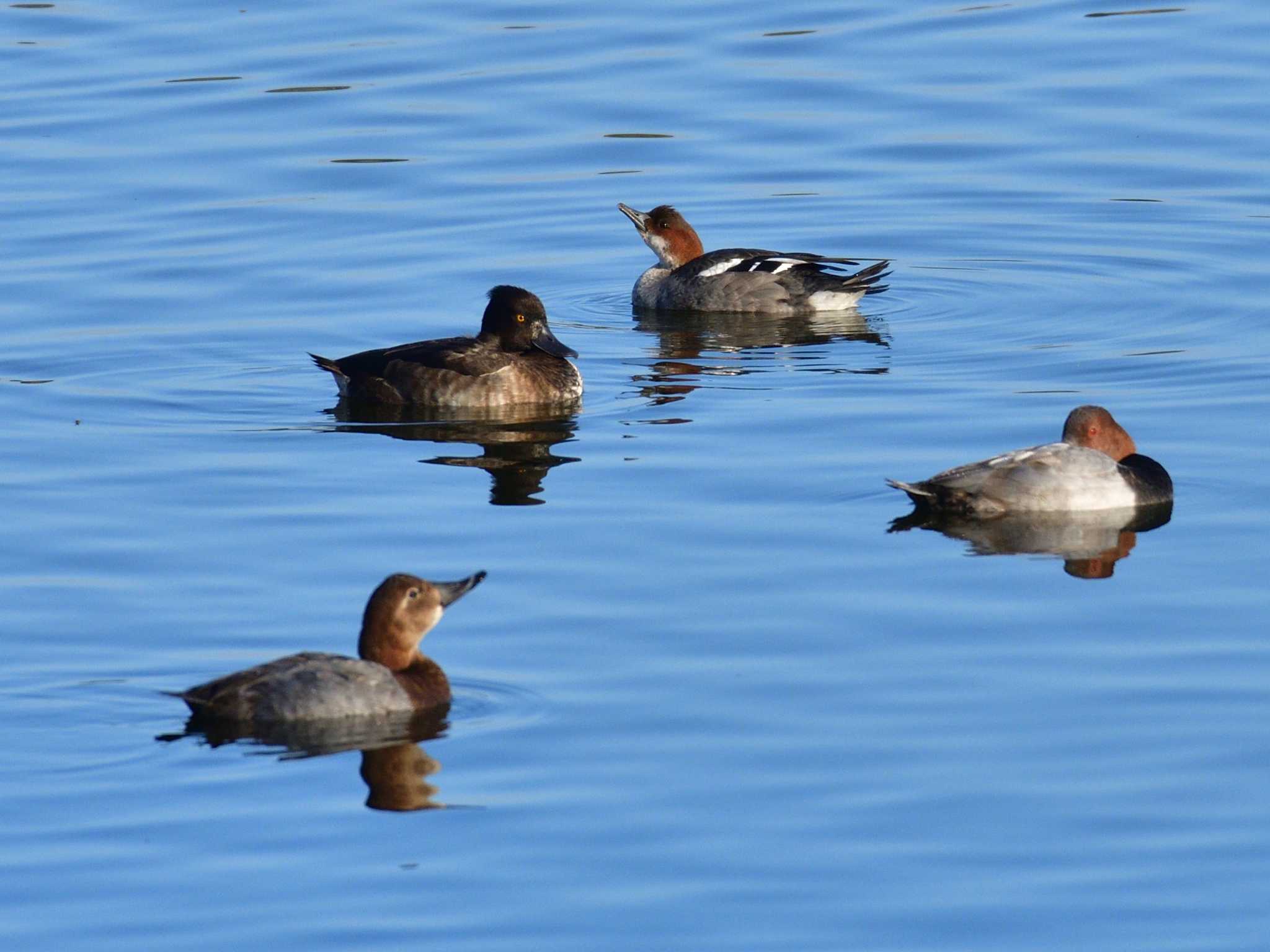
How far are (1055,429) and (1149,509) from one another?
1.73 m

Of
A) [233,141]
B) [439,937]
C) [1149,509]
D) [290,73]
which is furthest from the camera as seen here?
[290,73]

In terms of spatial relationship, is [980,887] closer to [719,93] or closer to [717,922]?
[717,922]

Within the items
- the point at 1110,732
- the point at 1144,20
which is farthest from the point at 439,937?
the point at 1144,20

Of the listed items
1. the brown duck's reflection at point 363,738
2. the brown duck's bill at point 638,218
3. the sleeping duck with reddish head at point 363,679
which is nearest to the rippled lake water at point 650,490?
the brown duck's reflection at point 363,738

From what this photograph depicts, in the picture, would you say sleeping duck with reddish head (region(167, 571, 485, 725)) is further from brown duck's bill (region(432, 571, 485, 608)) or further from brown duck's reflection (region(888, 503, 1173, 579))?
brown duck's reflection (region(888, 503, 1173, 579))

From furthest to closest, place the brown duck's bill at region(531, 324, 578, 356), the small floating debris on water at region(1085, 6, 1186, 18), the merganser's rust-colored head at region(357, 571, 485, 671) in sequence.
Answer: the small floating debris on water at region(1085, 6, 1186, 18) → the brown duck's bill at region(531, 324, 578, 356) → the merganser's rust-colored head at region(357, 571, 485, 671)

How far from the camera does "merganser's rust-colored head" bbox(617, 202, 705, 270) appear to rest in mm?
20281

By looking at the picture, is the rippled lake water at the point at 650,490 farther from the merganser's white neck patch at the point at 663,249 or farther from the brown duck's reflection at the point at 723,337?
the merganser's white neck patch at the point at 663,249

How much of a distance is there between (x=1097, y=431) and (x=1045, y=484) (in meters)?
0.68

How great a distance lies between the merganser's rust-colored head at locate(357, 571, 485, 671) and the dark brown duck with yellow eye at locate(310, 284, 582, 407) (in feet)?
19.8

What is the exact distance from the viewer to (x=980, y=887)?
26.2 ft

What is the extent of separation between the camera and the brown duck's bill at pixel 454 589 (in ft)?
33.4

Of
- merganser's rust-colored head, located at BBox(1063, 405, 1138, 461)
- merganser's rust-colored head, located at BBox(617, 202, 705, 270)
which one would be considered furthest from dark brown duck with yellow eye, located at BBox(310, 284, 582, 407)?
merganser's rust-colored head, located at BBox(1063, 405, 1138, 461)

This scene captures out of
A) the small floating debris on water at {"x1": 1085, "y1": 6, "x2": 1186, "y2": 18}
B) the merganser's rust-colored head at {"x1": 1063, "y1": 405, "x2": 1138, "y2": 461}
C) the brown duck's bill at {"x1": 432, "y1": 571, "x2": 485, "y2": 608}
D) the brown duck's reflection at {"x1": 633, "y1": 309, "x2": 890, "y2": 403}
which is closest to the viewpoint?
the brown duck's bill at {"x1": 432, "y1": 571, "x2": 485, "y2": 608}
